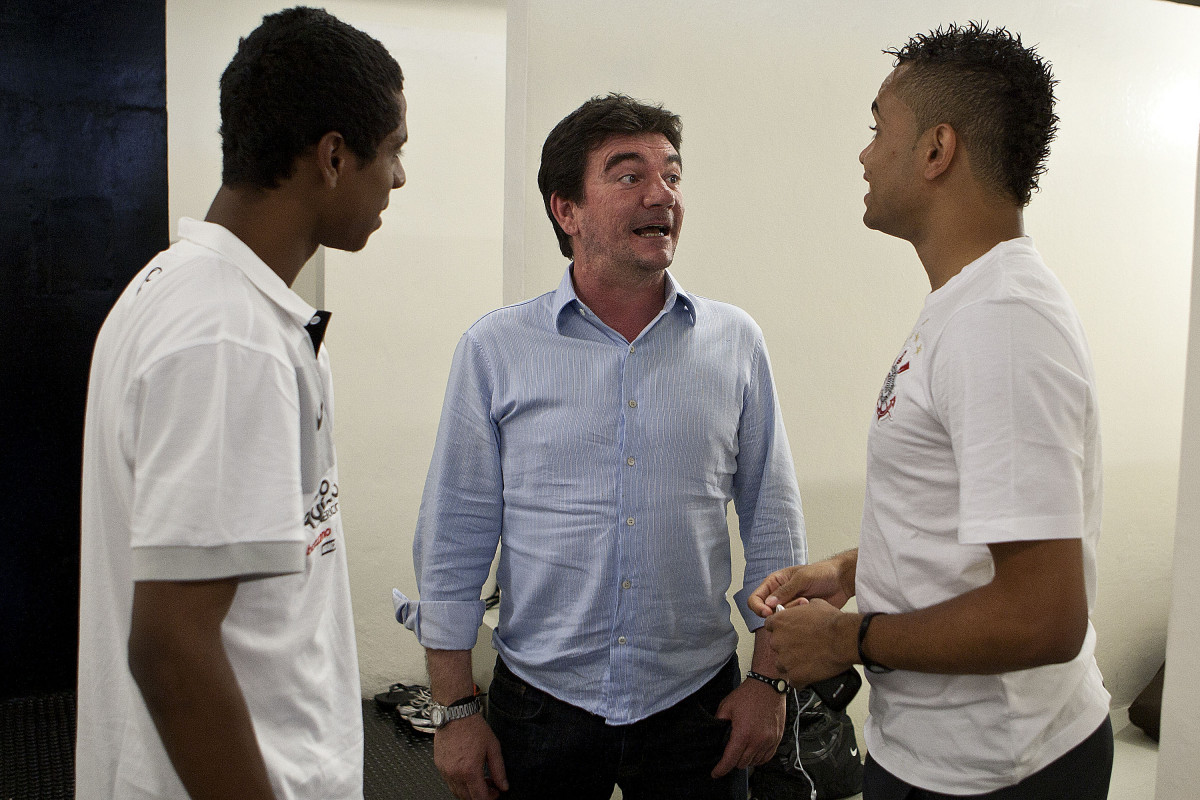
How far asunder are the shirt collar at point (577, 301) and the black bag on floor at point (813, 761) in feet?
5.11

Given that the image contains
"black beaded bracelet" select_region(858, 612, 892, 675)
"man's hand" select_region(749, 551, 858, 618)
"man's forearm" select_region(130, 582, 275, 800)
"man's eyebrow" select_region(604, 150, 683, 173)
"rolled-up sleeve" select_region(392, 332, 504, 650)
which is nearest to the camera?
"man's forearm" select_region(130, 582, 275, 800)

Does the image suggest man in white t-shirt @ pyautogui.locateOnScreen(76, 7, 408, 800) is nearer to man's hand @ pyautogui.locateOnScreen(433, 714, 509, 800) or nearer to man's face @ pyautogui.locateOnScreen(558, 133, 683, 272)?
man's hand @ pyautogui.locateOnScreen(433, 714, 509, 800)

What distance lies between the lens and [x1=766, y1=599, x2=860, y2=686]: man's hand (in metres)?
1.20

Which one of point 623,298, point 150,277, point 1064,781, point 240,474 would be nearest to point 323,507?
point 240,474

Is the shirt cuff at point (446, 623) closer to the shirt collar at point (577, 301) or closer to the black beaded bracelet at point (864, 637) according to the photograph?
the shirt collar at point (577, 301)

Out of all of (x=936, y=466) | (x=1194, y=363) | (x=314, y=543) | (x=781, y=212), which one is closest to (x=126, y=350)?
(x=314, y=543)

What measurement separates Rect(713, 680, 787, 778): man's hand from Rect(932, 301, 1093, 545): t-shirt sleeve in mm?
729

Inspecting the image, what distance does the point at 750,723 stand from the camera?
1.61m

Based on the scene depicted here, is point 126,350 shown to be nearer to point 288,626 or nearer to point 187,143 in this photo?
point 288,626

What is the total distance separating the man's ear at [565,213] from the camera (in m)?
1.87

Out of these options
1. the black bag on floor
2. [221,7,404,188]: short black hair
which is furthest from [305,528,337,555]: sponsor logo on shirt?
the black bag on floor

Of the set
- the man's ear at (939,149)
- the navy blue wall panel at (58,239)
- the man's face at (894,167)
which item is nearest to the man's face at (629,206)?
the man's face at (894,167)

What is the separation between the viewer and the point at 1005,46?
4.07 feet

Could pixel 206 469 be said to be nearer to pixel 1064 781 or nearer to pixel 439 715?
pixel 439 715
